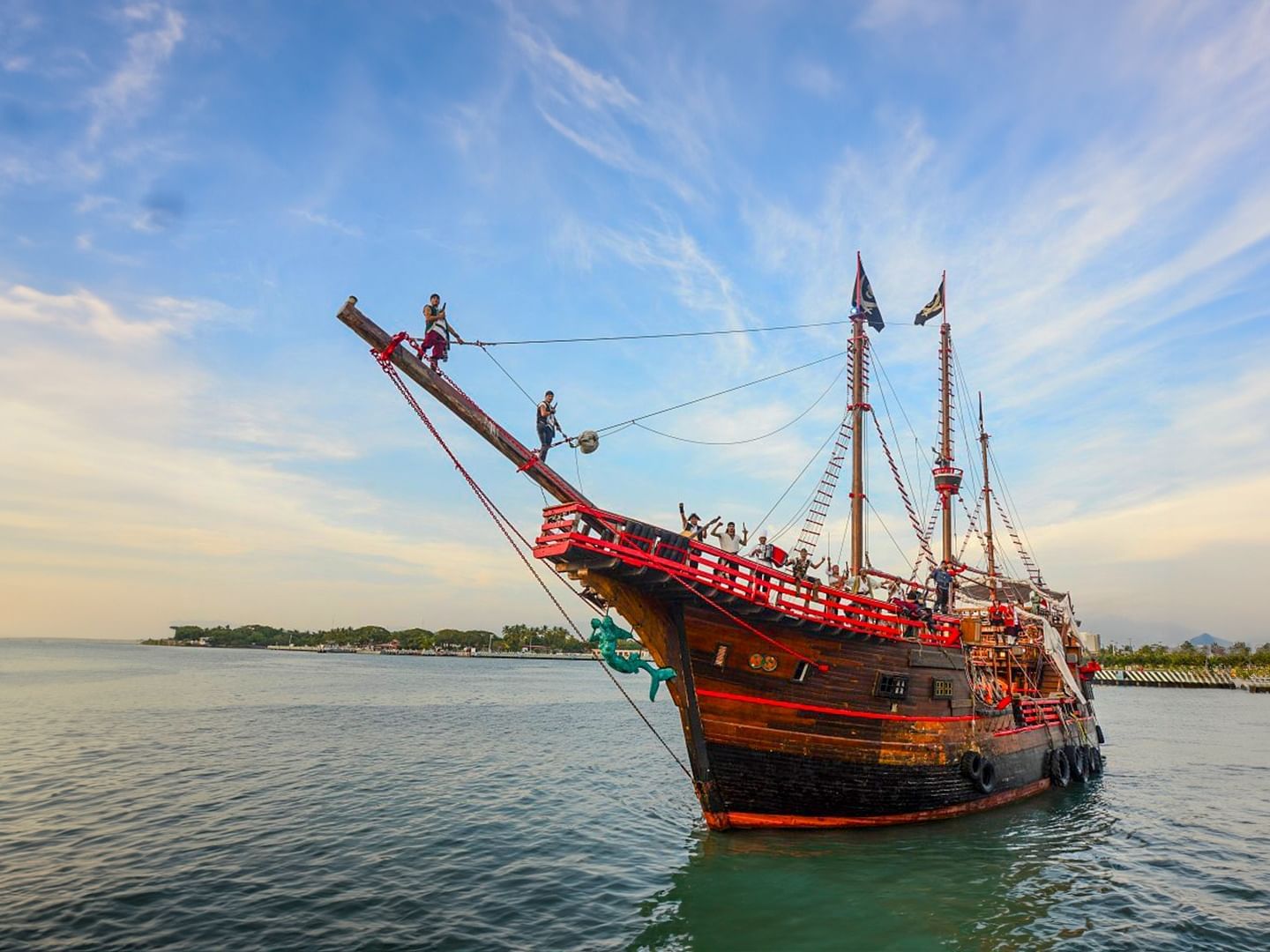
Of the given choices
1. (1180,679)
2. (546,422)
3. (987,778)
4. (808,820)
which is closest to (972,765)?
(987,778)

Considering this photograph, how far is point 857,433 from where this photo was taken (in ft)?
75.4

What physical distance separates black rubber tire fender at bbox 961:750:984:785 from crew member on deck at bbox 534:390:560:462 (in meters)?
13.8

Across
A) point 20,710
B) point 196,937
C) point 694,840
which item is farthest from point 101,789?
point 20,710

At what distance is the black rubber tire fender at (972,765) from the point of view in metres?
18.4

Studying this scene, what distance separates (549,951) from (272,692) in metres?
57.2

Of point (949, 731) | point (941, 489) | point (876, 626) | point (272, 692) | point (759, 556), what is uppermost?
point (941, 489)

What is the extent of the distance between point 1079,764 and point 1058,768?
2.28 m

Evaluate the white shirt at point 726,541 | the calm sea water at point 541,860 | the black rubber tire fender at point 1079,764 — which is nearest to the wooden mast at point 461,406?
the white shirt at point 726,541

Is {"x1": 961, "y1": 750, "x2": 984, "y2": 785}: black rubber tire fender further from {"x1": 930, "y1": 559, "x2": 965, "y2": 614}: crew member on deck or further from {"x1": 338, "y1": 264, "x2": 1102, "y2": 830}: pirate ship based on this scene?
{"x1": 930, "y1": 559, "x2": 965, "y2": 614}: crew member on deck

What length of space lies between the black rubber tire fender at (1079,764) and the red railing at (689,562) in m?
13.9

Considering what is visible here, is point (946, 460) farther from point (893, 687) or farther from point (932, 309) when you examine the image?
point (893, 687)

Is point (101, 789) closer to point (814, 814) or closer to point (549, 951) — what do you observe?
point (549, 951)

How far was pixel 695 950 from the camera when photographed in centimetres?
1034

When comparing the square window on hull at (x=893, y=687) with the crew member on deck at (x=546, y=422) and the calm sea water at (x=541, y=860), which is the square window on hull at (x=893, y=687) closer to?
the calm sea water at (x=541, y=860)
